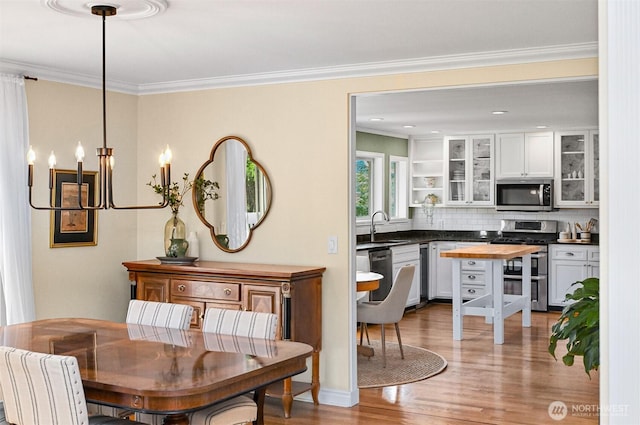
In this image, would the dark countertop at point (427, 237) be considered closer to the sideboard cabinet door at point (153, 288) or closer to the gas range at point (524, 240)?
the gas range at point (524, 240)

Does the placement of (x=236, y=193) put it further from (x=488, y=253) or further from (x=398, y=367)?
(x=488, y=253)

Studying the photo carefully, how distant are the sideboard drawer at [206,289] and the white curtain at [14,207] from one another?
1.01 m

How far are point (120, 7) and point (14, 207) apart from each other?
2084 mm

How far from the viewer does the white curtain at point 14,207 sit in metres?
4.89

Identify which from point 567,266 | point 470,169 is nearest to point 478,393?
point 567,266

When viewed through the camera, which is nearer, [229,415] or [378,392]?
[229,415]

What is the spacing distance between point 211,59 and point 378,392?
276 centimetres

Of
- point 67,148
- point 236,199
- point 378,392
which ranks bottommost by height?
point 378,392

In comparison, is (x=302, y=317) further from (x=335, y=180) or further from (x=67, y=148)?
(x=67, y=148)

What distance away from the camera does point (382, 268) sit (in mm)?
8492

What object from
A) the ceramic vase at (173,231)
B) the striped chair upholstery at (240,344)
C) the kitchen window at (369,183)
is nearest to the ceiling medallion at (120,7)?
the striped chair upholstery at (240,344)

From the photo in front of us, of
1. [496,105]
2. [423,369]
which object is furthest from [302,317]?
[496,105]

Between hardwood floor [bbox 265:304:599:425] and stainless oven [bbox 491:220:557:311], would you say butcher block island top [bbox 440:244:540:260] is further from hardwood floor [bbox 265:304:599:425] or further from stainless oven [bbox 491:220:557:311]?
stainless oven [bbox 491:220:557:311]

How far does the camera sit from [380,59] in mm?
4859
